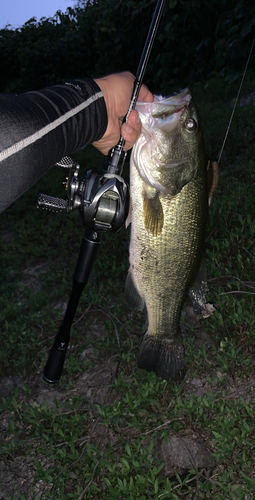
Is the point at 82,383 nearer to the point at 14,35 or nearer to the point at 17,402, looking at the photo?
the point at 17,402

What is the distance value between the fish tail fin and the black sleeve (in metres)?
1.28

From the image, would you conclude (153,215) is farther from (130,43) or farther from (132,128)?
(130,43)

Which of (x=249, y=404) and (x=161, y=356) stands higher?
(x=161, y=356)

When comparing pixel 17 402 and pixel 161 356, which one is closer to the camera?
pixel 161 356

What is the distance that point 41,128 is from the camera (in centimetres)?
169

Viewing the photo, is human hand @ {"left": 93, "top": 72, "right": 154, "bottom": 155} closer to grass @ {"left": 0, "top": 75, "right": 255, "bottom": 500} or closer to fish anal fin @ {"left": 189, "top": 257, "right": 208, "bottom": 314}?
fish anal fin @ {"left": 189, "top": 257, "right": 208, "bottom": 314}


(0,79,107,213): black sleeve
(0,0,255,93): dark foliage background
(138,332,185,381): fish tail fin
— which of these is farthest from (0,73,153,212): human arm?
(0,0,255,93): dark foliage background

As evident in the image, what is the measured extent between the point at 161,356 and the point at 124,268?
201 cm

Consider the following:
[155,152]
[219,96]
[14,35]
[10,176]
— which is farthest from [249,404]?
[14,35]

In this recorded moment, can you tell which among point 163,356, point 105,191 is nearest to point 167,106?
point 105,191

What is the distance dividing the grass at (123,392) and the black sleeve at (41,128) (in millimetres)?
1952

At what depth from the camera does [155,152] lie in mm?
2115

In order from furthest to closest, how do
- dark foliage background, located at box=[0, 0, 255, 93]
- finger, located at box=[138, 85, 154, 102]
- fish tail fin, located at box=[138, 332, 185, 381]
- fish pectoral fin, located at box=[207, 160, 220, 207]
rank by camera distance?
dark foliage background, located at box=[0, 0, 255, 93] < fish tail fin, located at box=[138, 332, 185, 381] < finger, located at box=[138, 85, 154, 102] < fish pectoral fin, located at box=[207, 160, 220, 207]

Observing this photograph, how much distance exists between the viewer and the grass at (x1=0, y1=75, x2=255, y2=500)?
8.48ft
